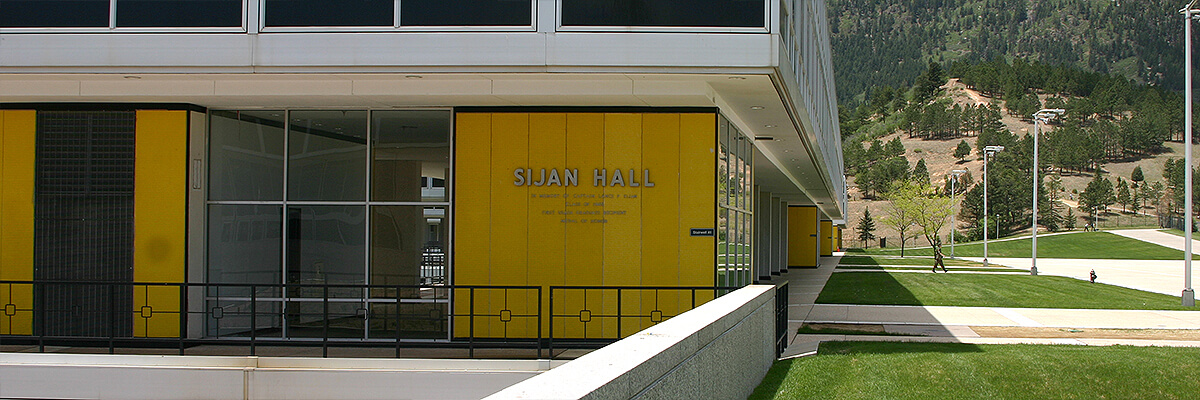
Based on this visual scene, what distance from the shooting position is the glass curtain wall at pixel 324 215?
45.0ft

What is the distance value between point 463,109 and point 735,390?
7.05 meters

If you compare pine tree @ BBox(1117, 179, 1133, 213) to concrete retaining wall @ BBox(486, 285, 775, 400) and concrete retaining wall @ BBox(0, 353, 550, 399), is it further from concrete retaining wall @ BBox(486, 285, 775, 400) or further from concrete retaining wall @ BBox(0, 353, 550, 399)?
concrete retaining wall @ BBox(0, 353, 550, 399)

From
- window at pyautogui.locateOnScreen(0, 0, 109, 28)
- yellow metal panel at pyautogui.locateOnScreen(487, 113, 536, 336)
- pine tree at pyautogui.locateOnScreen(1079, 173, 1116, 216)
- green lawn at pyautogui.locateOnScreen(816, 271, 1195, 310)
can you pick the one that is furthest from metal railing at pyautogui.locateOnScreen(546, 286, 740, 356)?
pine tree at pyautogui.locateOnScreen(1079, 173, 1116, 216)

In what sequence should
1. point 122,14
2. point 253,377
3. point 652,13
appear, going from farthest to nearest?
1. point 122,14
2. point 253,377
3. point 652,13

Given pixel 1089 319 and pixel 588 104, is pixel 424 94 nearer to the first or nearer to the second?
pixel 588 104

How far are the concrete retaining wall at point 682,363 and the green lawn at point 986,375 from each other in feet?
1.86

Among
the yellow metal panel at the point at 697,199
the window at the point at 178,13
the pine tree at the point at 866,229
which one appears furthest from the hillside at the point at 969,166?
the window at the point at 178,13

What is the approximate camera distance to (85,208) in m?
13.6

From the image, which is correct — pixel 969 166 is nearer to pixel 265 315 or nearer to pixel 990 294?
pixel 990 294

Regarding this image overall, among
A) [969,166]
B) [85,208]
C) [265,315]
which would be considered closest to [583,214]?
[265,315]

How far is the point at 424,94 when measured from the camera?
42.0 feet

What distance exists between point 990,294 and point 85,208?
915 inches

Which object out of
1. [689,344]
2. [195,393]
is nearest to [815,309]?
[195,393]

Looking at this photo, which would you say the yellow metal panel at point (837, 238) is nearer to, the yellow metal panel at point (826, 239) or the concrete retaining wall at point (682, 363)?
the yellow metal panel at point (826, 239)
